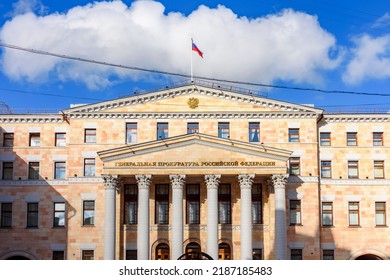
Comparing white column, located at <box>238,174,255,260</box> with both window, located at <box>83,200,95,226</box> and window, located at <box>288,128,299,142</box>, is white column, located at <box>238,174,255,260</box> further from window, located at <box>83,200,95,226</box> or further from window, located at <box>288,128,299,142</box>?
window, located at <box>83,200,95,226</box>

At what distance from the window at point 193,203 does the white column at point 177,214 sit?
3.70 metres

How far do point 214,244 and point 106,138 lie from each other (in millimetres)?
13743

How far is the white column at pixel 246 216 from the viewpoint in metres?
46.8

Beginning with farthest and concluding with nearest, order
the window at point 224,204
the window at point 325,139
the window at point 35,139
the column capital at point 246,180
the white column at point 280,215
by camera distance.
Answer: the window at point 35,139
the window at point 325,139
the window at point 224,204
the column capital at point 246,180
the white column at point 280,215

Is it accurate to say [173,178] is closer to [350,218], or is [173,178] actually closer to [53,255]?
[53,255]

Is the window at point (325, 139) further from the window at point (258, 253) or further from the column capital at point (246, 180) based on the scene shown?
the window at point (258, 253)

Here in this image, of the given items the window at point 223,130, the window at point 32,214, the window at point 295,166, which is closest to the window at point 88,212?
the window at point 32,214

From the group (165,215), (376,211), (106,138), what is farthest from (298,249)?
(106,138)

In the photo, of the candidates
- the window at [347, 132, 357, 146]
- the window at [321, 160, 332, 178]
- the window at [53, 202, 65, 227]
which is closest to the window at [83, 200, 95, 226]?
the window at [53, 202, 65, 227]

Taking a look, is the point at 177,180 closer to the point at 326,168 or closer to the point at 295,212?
the point at 295,212

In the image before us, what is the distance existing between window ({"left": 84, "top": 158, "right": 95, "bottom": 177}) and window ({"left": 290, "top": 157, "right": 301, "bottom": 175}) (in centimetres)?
1738

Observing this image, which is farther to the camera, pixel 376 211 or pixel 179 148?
pixel 376 211

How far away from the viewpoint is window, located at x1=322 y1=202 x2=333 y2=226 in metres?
52.1
